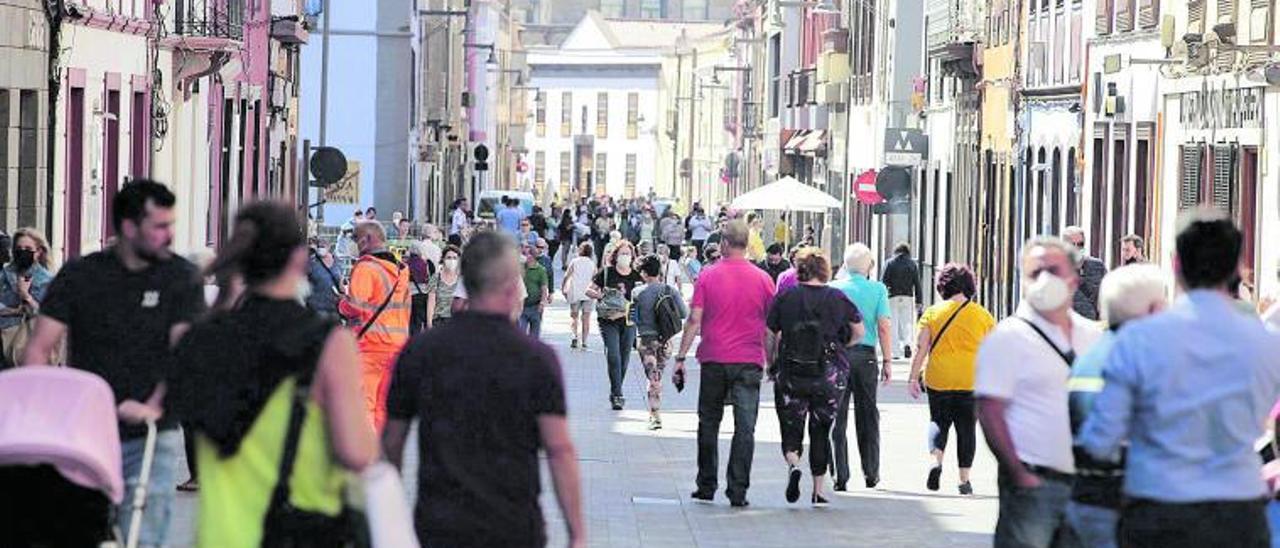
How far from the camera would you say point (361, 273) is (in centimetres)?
1867

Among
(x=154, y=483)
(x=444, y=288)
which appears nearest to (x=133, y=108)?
(x=444, y=288)

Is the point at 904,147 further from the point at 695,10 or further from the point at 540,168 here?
the point at 695,10

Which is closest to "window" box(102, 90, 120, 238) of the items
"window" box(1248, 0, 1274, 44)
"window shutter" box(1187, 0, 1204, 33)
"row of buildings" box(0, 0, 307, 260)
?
"row of buildings" box(0, 0, 307, 260)

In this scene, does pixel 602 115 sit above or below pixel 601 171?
above

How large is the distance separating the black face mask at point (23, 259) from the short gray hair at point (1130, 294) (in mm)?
9629

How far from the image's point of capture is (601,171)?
177375mm

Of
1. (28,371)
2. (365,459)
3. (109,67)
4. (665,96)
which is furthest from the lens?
(665,96)

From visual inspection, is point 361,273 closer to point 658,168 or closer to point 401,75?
point 401,75

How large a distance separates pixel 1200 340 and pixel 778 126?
3126 inches

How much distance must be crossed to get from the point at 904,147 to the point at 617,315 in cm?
1908

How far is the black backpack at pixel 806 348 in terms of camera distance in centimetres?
1833

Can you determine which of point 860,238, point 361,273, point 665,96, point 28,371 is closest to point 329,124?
point 860,238

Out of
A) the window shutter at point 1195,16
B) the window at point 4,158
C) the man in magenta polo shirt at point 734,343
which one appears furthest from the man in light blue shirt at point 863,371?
the window shutter at point 1195,16

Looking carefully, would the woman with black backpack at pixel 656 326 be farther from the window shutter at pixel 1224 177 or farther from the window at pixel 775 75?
the window at pixel 775 75
